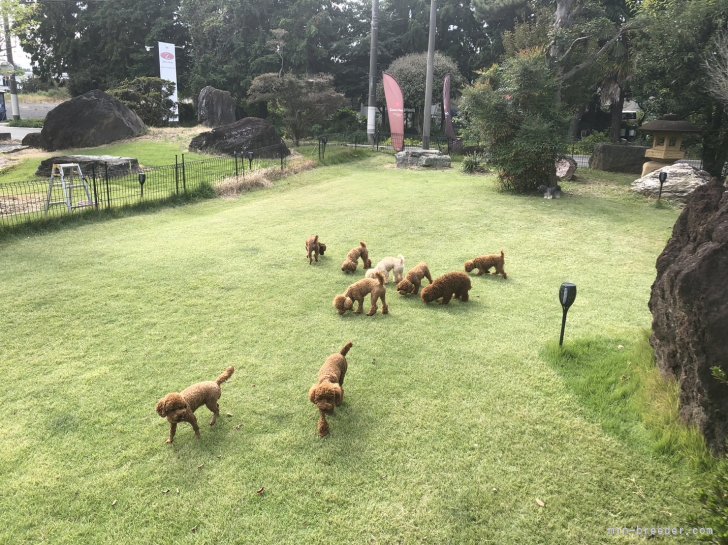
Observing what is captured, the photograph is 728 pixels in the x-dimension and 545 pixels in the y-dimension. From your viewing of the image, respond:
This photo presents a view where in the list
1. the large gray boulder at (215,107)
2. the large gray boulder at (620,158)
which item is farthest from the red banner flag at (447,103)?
the large gray boulder at (215,107)

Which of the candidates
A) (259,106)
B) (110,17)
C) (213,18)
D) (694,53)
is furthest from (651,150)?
(110,17)

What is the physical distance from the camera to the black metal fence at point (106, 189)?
38.0 feet

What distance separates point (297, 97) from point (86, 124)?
996 cm

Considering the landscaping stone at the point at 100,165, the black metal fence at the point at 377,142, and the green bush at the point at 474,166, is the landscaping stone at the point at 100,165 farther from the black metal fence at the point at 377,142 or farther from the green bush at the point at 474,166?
the green bush at the point at 474,166

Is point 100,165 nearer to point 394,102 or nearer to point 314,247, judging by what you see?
point 314,247

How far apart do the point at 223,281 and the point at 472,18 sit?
127 feet

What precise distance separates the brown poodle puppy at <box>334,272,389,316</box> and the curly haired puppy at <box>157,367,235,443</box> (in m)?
2.21

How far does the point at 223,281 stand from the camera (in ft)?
25.9

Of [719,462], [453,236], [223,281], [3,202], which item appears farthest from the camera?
[3,202]

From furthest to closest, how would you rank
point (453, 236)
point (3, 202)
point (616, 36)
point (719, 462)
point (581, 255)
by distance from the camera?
1. point (616, 36)
2. point (3, 202)
3. point (453, 236)
4. point (581, 255)
5. point (719, 462)

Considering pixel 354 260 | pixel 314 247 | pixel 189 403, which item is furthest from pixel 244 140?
pixel 189 403

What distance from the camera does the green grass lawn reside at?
3.47 m

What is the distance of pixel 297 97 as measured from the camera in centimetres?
2586

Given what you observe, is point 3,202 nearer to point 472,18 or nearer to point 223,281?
point 223,281
